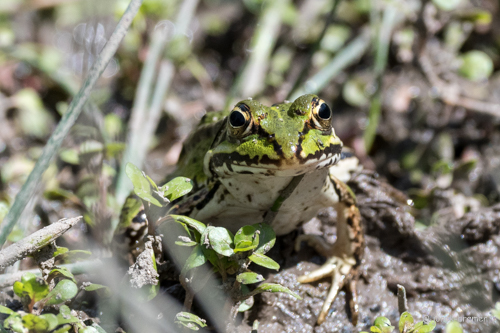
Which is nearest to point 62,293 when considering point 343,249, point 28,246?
point 28,246

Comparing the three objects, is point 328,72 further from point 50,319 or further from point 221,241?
point 50,319

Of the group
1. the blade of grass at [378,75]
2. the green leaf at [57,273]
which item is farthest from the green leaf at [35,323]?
the blade of grass at [378,75]

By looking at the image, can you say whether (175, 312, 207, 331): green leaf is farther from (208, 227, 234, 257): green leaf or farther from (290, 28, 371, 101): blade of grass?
(290, 28, 371, 101): blade of grass

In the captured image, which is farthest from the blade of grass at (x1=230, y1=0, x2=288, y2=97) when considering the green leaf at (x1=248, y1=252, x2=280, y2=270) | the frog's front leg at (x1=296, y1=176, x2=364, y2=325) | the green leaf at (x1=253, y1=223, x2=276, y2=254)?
the green leaf at (x1=248, y1=252, x2=280, y2=270)

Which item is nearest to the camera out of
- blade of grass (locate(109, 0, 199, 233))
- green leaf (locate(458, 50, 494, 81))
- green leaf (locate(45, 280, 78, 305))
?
green leaf (locate(45, 280, 78, 305))

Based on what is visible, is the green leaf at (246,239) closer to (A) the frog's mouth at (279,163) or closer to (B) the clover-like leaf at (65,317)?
(A) the frog's mouth at (279,163)

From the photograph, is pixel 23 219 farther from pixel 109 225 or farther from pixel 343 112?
pixel 343 112
